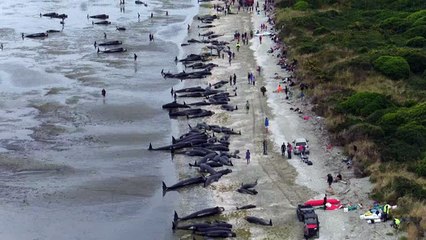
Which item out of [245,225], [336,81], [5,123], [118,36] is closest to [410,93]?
[336,81]

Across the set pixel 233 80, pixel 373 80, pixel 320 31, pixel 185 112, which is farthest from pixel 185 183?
pixel 320 31

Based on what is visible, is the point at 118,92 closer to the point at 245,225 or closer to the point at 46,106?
the point at 46,106

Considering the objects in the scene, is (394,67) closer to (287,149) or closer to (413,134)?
(413,134)

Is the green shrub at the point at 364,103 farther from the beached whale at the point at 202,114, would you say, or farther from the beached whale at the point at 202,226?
the beached whale at the point at 202,226

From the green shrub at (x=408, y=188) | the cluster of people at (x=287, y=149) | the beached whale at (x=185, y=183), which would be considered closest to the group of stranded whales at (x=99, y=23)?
the cluster of people at (x=287, y=149)

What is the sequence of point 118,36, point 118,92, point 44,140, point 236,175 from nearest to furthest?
point 236,175
point 44,140
point 118,92
point 118,36
